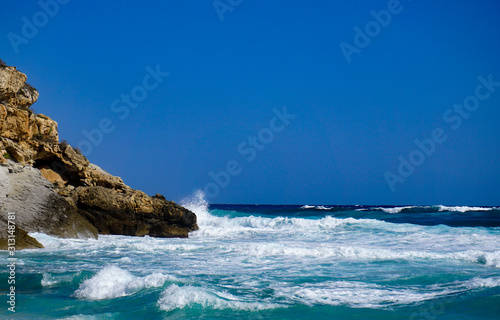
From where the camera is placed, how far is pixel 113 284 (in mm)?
7258

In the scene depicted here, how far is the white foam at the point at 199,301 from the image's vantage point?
6141 mm

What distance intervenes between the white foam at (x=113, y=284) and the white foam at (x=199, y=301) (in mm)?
850

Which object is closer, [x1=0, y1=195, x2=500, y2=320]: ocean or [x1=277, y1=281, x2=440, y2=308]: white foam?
[x1=0, y1=195, x2=500, y2=320]: ocean

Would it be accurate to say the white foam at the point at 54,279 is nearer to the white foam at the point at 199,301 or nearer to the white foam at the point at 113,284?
the white foam at the point at 113,284

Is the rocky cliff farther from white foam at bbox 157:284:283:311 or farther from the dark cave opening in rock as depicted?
white foam at bbox 157:284:283:311

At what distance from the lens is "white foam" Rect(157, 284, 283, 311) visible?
6.14m

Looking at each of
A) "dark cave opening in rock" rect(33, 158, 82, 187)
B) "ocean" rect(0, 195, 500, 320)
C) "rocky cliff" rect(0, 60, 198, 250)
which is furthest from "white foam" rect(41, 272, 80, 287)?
"dark cave opening in rock" rect(33, 158, 82, 187)

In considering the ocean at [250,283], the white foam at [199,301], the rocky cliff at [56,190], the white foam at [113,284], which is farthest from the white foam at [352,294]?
the rocky cliff at [56,190]

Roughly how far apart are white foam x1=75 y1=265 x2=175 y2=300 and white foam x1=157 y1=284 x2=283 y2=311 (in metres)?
0.85

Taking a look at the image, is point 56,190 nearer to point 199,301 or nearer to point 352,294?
point 199,301

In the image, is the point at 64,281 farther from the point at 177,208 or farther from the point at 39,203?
the point at 177,208

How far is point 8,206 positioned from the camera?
1309 cm

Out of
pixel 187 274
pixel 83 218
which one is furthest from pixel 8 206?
pixel 187 274

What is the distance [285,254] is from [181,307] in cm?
667
